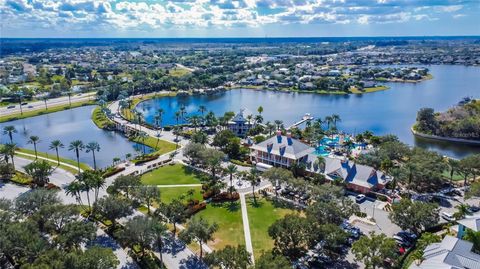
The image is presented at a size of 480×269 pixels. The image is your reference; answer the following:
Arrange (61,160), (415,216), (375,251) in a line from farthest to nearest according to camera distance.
Result: (61,160) < (415,216) < (375,251)

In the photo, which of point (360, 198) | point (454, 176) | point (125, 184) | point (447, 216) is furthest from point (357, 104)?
point (125, 184)

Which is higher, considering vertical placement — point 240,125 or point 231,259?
point 231,259

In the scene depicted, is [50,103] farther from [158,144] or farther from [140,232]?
[140,232]

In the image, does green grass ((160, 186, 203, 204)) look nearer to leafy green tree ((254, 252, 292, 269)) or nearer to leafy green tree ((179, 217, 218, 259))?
leafy green tree ((179, 217, 218, 259))

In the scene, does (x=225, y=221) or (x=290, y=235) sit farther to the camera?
(x=225, y=221)

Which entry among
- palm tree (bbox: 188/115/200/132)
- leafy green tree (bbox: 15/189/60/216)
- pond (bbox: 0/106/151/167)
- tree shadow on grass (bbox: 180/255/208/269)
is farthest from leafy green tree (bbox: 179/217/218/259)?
palm tree (bbox: 188/115/200/132)

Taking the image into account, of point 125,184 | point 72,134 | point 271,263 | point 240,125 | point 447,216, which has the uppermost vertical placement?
point 271,263
